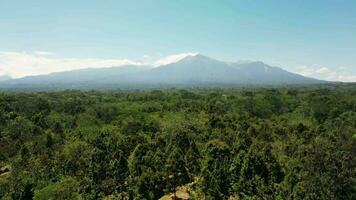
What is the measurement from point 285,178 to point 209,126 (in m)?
27.5

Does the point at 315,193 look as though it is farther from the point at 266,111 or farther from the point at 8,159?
the point at 266,111

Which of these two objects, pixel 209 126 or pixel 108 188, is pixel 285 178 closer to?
pixel 108 188

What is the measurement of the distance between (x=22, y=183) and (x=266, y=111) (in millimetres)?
64640

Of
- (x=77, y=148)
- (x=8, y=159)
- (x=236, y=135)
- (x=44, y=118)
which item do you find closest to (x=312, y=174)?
(x=236, y=135)

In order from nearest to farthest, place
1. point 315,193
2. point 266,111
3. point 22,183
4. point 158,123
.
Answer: point 315,193
point 22,183
point 158,123
point 266,111

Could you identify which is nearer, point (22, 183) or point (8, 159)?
point (22, 183)

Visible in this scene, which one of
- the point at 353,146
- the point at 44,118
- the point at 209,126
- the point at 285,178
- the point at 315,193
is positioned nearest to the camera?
the point at 315,193

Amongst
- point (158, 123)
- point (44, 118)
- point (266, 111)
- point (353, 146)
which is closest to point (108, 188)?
point (353, 146)

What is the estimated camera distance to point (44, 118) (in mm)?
64625

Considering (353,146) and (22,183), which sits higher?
Result: (353,146)

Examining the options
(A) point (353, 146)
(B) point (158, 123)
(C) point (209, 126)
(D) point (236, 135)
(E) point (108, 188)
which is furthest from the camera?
(B) point (158, 123)

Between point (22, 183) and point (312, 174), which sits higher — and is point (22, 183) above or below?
below

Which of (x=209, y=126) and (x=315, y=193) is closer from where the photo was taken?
(x=315, y=193)

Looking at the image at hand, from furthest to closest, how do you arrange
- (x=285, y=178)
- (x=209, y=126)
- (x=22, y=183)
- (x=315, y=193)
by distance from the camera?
(x=209, y=126), (x=22, y=183), (x=285, y=178), (x=315, y=193)
